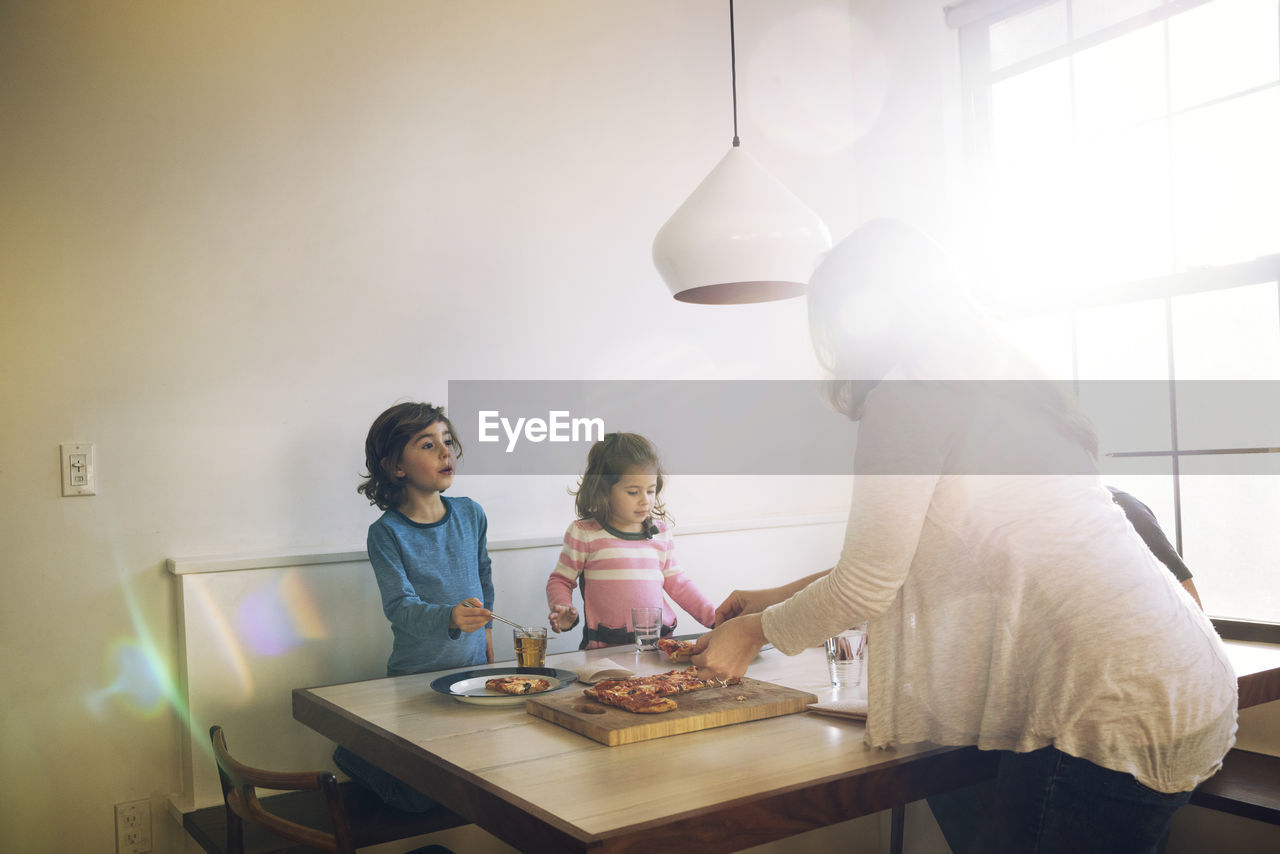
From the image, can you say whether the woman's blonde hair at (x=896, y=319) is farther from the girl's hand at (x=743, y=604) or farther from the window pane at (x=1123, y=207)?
the window pane at (x=1123, y=207)

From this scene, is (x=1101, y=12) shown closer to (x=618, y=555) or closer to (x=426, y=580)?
(x=618, y=555)

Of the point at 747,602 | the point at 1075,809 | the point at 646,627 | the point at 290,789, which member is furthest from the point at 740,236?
the point at 290,789

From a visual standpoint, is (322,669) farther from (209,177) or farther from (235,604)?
(209,177)

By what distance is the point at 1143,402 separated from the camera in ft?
8.84

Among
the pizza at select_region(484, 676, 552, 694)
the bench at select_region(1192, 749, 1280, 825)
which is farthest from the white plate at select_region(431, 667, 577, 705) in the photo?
the bench at select_region(1192, 749, 1280, 825)

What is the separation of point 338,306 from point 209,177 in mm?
427

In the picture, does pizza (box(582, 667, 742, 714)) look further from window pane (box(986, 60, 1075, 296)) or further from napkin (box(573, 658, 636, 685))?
window pane (box(986, 60, 1075, 296))

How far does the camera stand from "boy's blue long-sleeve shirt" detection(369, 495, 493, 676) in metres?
2.12

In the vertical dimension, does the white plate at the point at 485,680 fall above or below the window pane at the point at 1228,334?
below

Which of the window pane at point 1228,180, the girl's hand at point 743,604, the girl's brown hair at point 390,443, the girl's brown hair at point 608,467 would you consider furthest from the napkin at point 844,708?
the window pane at point 1228,180

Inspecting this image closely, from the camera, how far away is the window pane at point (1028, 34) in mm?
2969

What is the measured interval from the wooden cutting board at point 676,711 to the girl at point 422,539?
625 mm

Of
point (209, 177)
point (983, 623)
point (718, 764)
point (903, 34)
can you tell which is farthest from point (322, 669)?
point (903, 34)

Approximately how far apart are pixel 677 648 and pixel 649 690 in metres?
0.38
